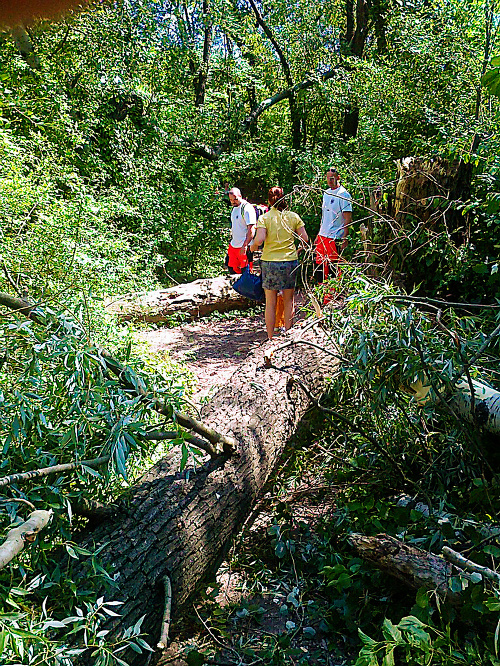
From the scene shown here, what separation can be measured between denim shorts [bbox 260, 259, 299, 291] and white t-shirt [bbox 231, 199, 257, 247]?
1118 mm

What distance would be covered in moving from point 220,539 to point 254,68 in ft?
46.0

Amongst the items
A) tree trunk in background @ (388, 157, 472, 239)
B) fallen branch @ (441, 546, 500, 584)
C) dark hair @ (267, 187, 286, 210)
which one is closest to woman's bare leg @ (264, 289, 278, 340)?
dark hair @ (267, 187, 286, 210)

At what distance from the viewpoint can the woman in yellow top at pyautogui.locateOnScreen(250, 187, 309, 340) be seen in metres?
5.34

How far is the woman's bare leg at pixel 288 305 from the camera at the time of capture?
5.61m

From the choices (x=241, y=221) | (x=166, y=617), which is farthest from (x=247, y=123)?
(x=166, y=617)

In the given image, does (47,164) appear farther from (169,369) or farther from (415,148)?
(415,148)

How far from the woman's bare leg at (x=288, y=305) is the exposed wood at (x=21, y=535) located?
162 inches

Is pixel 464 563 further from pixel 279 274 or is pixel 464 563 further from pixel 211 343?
pixel 211 343

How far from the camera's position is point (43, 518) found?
1716 mm

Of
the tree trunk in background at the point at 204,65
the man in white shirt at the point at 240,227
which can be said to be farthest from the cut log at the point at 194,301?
the tree trunk in background at the point at 204,65

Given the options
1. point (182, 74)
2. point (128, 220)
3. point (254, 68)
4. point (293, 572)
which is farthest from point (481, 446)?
point (254, 68)

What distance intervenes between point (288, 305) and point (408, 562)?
12.1ft

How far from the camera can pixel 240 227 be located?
6.56 metres

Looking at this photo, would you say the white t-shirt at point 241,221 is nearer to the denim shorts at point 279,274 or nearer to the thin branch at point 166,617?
the denim shorts at point 279,274
